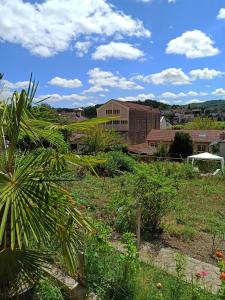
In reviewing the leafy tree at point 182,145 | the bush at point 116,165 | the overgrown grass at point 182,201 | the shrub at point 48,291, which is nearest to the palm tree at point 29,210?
the shrub at point 48,291

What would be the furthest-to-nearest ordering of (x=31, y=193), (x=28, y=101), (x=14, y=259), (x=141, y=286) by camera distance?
(x=141, y=286) → (x=28, y=101) → (x=14, y=259) → (x=31, y=193)

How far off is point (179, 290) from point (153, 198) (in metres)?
2.88

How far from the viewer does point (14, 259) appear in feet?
7.91

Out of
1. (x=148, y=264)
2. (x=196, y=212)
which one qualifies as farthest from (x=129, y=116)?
(x=148, y=264)

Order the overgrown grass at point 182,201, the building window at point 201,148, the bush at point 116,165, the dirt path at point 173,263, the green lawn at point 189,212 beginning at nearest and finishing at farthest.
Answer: the dirt path at point 173,263
the green lawn at point 189,212
the overgrown grass at point 182,201
the bush at point 116,165
the building window at point 201,148

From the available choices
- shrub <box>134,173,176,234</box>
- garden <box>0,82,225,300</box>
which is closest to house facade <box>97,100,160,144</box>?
shrub <box>134,173,176,234</box>

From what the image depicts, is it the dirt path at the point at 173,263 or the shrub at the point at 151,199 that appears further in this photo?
the shrub at the point at 151,199

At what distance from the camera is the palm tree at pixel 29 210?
2139mm

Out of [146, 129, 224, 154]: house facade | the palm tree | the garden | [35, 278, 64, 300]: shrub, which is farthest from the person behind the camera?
[146, 129, 224, 154]: house facade

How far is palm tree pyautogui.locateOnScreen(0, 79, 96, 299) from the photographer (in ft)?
7.02

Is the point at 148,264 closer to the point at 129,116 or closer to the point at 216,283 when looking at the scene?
the point at 216,283

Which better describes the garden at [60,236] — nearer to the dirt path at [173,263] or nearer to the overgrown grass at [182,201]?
the dirt path at [173,263]

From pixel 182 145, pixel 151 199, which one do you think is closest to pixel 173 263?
pixel 151 199

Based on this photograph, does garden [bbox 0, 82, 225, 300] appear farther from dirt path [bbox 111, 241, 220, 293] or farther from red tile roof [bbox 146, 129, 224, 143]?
red tile roof [bbox 146, 129, 224, 143]
